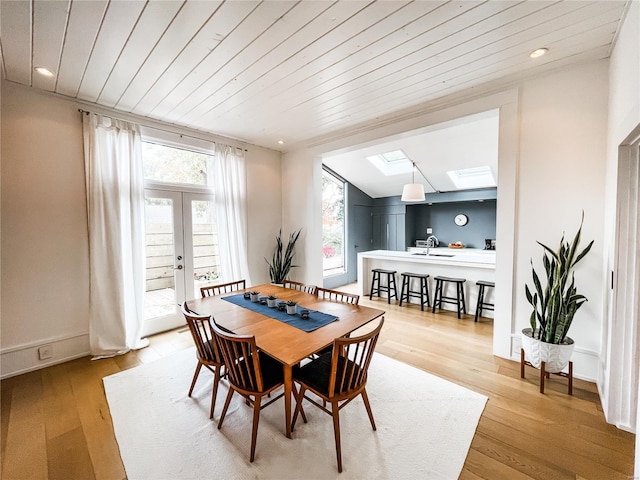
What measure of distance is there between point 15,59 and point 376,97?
3.16 metres

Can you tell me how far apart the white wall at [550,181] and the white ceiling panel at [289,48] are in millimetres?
192

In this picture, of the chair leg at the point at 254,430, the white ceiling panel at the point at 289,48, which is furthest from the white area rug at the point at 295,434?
the white ceiling panel at the point at 289,48

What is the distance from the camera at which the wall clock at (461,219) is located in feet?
22.6

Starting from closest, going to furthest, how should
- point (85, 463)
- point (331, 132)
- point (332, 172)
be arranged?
point (85, 463) < point (331, 132) < point (332, 172)

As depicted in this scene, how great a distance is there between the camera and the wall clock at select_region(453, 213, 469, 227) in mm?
6898

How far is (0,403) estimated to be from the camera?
213 centimetres

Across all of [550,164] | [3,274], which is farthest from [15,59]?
[550,164]

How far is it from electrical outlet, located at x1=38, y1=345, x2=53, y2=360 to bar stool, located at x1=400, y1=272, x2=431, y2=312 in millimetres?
4703

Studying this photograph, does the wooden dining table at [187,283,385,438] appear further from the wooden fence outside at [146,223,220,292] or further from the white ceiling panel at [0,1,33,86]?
the white ceiling panel at [0,1,33,86]

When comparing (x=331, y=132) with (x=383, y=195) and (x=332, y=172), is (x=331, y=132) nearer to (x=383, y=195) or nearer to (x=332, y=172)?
(x=332, y=172)

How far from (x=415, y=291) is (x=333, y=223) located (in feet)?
9.09

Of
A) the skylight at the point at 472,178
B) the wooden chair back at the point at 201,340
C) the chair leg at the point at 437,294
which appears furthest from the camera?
the skylight at the point at 472,178

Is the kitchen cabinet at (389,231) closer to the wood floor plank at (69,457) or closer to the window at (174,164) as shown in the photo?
the window at (174,164)

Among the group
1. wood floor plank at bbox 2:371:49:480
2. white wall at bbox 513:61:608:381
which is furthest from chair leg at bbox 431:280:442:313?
wood floor plank at bbox 2:371:49:480
